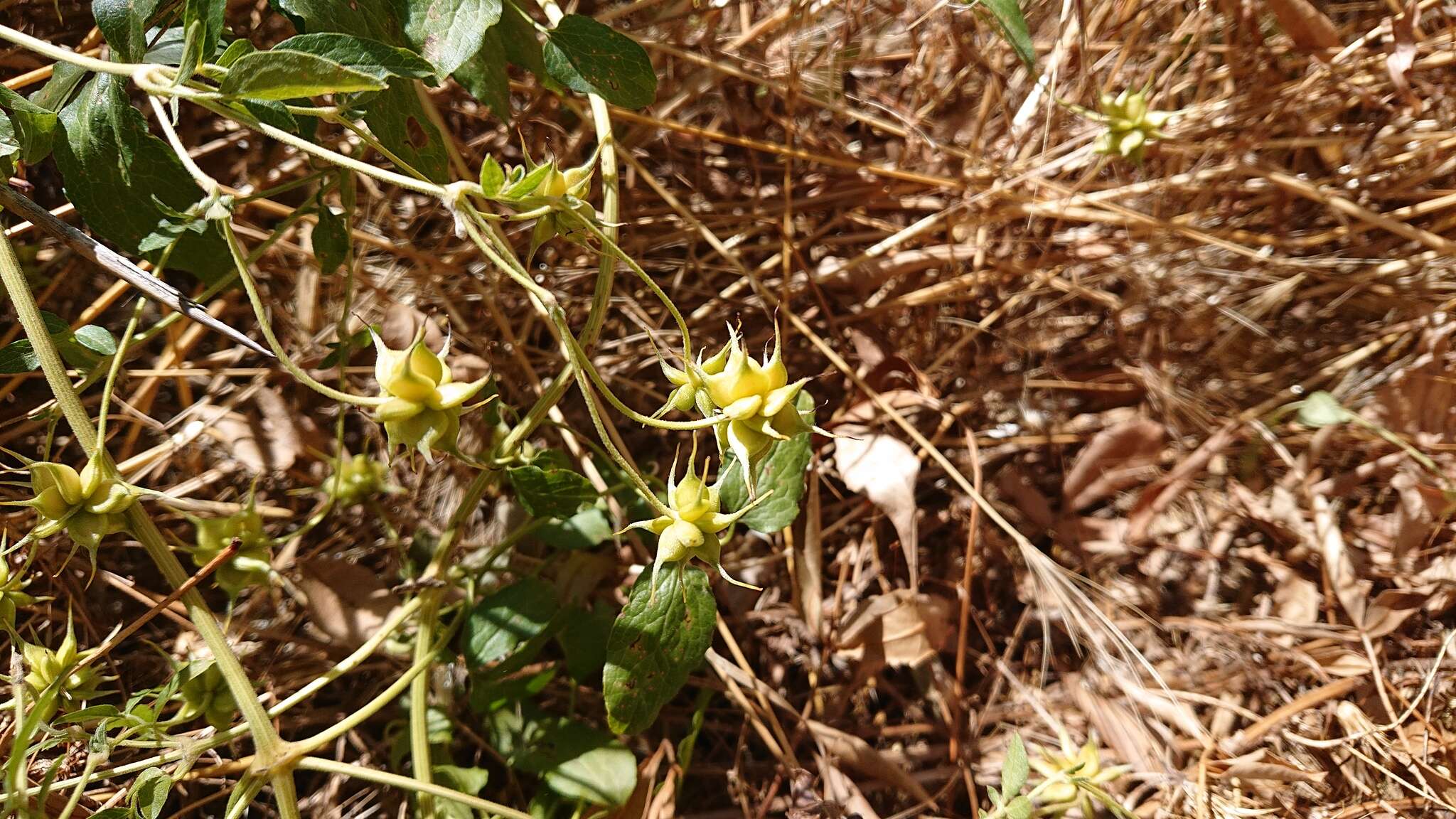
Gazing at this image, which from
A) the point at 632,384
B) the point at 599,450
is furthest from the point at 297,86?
the point at 632,384

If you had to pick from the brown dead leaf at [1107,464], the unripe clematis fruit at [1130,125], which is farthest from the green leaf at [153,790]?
the unripe clematis fruit at [1130,125]

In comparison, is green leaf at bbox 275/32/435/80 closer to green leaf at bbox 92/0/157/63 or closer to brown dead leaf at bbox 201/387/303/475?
green leaf at bbox 92/0/157/63

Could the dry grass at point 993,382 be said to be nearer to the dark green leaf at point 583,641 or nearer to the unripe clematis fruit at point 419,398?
the dark green leaf at point 583,641

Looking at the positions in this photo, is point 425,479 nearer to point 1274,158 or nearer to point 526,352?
point 526,352

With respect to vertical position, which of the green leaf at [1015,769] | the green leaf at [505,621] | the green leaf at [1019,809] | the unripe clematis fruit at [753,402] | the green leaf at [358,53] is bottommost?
the green leaf at [1019,809]

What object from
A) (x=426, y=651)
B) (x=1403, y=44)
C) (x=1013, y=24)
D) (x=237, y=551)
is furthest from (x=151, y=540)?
(x=1403, y=44)
